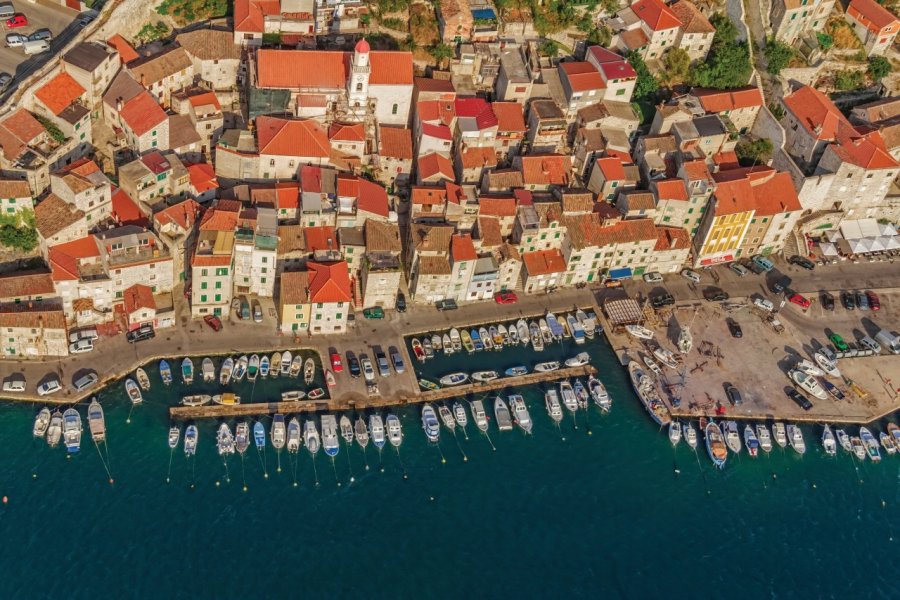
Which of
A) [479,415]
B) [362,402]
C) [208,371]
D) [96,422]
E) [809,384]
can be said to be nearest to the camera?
[96,422]

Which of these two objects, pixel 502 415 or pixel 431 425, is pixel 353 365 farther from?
pixel 502 415

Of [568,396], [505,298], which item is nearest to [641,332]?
[568,396]

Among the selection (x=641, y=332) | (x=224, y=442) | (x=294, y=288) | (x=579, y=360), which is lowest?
(x=224, y=442)

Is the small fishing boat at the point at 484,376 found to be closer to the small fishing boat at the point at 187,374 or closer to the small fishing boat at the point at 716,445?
the small fishing boat at the point at 716,445

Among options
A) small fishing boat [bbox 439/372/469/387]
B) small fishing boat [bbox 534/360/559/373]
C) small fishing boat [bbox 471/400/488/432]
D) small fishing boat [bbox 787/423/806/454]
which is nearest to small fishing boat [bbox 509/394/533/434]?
small fishing boat [bbox 471/400/488/432]

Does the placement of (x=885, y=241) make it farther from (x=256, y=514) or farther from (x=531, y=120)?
(x=256, y=514)

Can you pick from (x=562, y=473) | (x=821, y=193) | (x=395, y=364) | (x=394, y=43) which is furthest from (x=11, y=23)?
(x=821, y=193)

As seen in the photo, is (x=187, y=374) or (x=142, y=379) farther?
(x=187, y=374)
